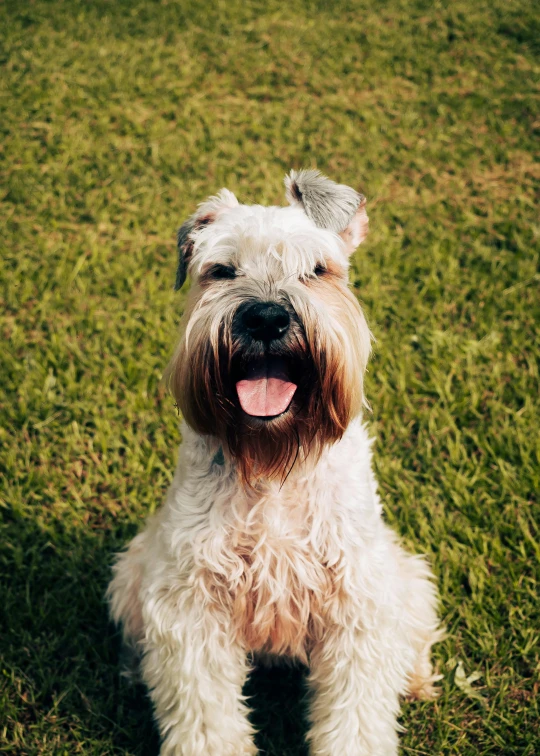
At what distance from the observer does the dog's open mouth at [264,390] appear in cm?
256

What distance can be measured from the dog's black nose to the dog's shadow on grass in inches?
72.4

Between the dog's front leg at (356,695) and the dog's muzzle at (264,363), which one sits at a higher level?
the dog's muzzle at (264,363)

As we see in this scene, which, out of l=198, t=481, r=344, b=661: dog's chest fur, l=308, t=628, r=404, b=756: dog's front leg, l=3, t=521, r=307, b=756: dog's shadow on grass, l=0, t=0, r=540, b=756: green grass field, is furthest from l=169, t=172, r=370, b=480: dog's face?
l=0, t=0, r=540, b=756: green grass field

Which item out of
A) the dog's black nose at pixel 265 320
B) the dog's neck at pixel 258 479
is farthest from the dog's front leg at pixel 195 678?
the dog's black nose at pixel 265 320

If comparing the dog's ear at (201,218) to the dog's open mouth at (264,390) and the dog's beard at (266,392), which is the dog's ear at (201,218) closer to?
the dog's beard at (266,392)

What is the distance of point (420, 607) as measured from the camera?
11.3 ft

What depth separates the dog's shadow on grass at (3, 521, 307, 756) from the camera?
10.9ft

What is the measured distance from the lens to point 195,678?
2.96 m

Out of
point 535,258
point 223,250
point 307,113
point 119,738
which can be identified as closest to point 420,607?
point 119,738

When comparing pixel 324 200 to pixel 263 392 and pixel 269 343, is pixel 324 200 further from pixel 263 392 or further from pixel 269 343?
pixel 263 392

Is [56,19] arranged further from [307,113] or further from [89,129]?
[307,113]

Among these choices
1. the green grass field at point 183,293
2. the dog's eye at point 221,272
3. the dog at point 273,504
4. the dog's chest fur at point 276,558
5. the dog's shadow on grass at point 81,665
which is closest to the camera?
the dog at point 273,504

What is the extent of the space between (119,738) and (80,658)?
0.44 m

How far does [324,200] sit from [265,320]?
0.73 metres
